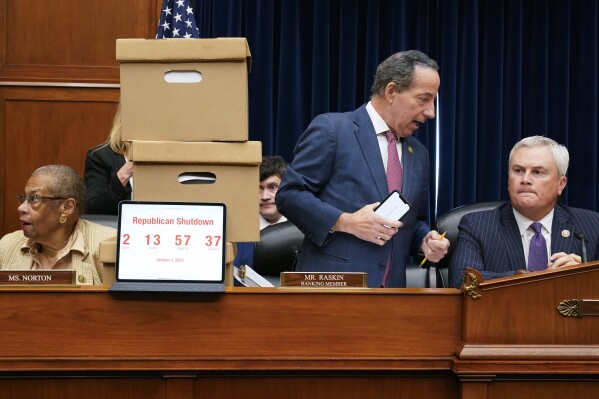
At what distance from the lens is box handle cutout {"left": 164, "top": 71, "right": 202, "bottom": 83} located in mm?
2061

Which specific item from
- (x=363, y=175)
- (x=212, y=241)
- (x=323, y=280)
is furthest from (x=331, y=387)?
(x=363, y=175)

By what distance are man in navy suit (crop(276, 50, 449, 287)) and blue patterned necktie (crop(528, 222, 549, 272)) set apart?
34 cm

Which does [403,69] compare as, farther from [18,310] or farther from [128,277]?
[18,310]

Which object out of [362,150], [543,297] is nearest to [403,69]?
[362,150]

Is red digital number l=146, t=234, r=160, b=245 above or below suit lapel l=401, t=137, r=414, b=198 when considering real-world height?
below

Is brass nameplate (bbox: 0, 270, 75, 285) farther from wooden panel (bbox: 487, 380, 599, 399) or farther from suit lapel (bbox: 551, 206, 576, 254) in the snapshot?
suit lapel (bbox: 551, 206, 576, 254)

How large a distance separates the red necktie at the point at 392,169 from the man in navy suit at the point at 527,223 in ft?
0.69

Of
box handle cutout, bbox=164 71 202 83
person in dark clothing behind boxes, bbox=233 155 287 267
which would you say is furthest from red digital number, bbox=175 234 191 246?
person in dark clothing behind boxes, bbox=233 155 287 267

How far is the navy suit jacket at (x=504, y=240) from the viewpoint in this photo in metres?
2.53

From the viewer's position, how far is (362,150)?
8.22 feet

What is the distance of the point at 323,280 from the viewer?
6.15ft

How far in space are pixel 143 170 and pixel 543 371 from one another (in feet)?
3.49

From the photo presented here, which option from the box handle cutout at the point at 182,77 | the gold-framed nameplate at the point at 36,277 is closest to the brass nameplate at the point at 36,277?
the gold-framed nameplate at the point at 36,277

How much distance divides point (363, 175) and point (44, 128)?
7.54 ft
